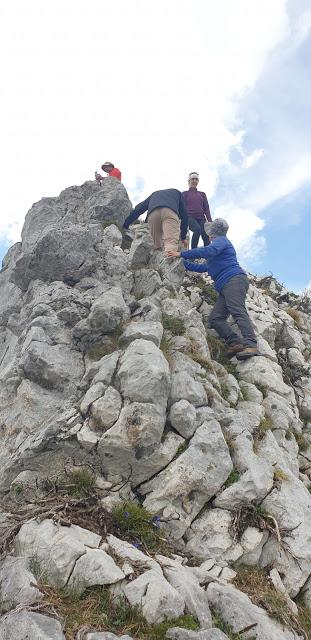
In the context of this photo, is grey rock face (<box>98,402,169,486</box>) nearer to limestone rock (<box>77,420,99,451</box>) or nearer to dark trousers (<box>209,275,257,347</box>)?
limestone rock (<box>77,420,99,451</box>)

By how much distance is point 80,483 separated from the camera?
7805 millimetres

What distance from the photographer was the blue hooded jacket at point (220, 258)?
45.4ft

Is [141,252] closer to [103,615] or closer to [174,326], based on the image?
[174,326]

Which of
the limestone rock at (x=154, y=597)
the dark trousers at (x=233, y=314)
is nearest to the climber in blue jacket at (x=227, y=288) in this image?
the dark trousers at (x=233, y=314)

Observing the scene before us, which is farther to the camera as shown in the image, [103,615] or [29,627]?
[103,615]

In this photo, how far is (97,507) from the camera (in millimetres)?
7316

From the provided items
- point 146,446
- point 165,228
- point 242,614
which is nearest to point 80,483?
point 146,446

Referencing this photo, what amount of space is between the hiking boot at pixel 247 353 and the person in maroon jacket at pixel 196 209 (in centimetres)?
833

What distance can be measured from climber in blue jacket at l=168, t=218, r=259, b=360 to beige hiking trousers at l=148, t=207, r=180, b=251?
666mm

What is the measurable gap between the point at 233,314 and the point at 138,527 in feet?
25.0

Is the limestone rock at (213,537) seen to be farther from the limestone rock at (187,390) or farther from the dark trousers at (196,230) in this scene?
the dark trousers at (196,230)

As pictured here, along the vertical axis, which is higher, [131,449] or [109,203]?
[109,203]

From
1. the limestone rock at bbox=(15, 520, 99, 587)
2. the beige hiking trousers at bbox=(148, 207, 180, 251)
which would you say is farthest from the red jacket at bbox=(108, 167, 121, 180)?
the limestone rock at bbox=(15, 520, 99, 587)

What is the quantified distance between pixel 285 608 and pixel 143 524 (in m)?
2.61
